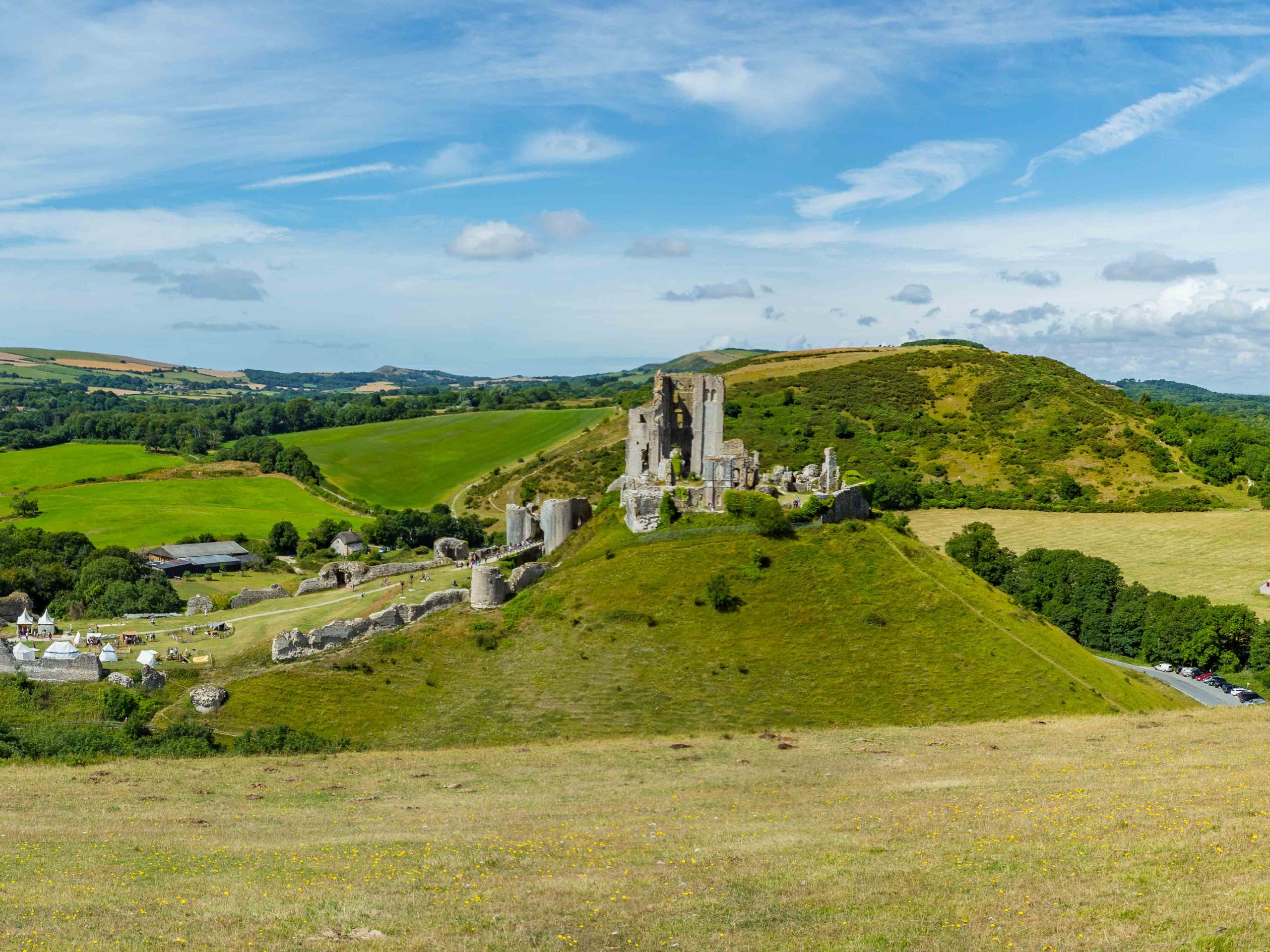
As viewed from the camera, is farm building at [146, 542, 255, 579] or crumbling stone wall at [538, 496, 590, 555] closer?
crumbling stone wall at [538, 496, 590, 555]

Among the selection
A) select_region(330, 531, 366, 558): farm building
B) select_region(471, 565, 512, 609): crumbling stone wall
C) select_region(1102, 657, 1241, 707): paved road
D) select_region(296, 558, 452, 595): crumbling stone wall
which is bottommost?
select_region(1102, 657, 1241, 707): paved road

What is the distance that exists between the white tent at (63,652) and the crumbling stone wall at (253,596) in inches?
678

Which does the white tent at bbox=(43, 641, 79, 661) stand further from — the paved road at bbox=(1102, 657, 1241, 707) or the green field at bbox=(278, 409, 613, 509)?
the green field at bbox=(278, 409, 613, 509)

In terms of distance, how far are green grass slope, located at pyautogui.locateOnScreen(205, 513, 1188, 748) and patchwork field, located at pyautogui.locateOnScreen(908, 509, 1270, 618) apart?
4084cm

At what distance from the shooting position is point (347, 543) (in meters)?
105

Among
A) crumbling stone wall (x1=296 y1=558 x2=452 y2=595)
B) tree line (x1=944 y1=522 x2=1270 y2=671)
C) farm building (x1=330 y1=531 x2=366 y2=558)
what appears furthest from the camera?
farm building (x1=330 y1=531 x2=366 y2=558)

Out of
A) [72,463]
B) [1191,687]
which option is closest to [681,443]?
[1191,687]

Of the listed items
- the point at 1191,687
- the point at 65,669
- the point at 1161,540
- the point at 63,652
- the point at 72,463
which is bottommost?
the point at 1191,687

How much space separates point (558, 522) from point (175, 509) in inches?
3469

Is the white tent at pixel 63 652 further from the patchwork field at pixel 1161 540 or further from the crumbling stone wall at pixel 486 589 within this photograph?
the patchwork field at pixel 1161 540

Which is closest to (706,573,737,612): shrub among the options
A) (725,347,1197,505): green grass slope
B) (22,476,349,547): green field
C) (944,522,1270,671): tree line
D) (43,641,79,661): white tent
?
(43,641,79,661): white tent

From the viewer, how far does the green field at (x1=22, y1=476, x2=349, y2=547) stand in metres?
112

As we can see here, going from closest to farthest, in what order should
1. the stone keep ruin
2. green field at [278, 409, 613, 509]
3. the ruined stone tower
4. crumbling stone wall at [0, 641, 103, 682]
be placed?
crumbling stone wall at [0, 641, 103, 682], the stone keep ruin, the ruined stone tower, green field at [278, 409, 613, 509]

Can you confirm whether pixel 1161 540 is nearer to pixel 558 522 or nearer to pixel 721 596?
pixel 558 522
